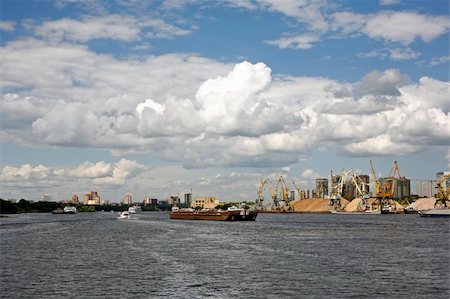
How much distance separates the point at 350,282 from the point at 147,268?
1030 inches

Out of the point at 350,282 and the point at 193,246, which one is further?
the point at 193,246

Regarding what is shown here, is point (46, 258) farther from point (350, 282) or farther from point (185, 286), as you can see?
point (350, 282)

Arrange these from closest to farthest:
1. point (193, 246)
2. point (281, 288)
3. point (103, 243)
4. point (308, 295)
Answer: point (308, 295) < point (281, 288) < point (193, 246) < point (103, 243)

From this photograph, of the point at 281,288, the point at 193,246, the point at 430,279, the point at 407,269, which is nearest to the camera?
the point at 281,288

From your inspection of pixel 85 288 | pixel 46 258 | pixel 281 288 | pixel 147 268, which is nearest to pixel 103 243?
pixel 46 258

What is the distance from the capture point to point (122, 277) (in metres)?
64.3

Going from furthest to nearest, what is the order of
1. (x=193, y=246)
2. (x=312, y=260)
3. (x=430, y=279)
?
(x=193, y=246) < (x=312, y=260) < (x=430, y=279)

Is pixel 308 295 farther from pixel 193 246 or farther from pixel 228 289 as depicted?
pixel 193 246

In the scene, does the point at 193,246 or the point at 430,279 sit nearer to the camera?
the point at 430,279

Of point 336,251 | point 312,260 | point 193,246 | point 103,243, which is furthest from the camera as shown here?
point 103,243

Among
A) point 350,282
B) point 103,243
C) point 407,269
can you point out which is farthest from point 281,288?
point 103,243

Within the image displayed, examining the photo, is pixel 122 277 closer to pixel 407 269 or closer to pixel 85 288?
pixel 85 288

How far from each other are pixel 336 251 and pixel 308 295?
43.2 meters

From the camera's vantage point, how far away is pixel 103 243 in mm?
115438
